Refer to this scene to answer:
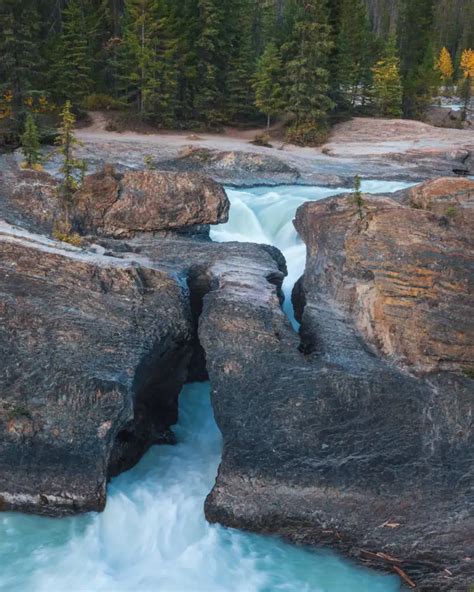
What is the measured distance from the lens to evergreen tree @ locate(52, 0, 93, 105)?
110 ft

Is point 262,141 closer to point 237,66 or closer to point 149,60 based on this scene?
point 237,66

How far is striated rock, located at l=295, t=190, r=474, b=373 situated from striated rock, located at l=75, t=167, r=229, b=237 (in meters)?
3.89

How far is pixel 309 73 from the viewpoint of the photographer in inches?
1358

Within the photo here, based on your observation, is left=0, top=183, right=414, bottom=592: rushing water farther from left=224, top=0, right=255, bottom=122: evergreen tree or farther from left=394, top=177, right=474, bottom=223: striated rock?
left=224, top=0, right=255, bottom=122: evergreen tree

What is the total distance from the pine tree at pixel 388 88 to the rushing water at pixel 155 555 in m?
35.3

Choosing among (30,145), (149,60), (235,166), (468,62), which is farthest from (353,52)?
(468,62)

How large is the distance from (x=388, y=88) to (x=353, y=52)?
4703 mm

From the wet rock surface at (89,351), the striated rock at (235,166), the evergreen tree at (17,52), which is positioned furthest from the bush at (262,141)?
the wet rock surface at (89,351)

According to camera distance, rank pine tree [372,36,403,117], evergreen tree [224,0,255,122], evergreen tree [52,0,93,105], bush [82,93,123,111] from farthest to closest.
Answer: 1. pine tree [372,36,403,117]
2. bush [82,93,123,111]
3. evergreen tree [224,0,255,122]
4. evergreen tree [52,0,93,105]

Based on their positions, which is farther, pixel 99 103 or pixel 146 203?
pixel 99 103

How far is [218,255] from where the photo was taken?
13188 millimetres

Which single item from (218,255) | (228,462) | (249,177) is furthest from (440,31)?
(228,462)

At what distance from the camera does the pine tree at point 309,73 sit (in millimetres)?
34125

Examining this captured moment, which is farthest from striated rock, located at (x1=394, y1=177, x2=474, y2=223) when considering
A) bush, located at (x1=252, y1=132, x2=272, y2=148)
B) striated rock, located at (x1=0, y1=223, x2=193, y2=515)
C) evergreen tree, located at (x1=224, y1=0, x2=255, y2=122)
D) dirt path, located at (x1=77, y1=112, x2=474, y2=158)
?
evergreen tree, located at (x1=224, y1=0, x2=255, y2=122)
